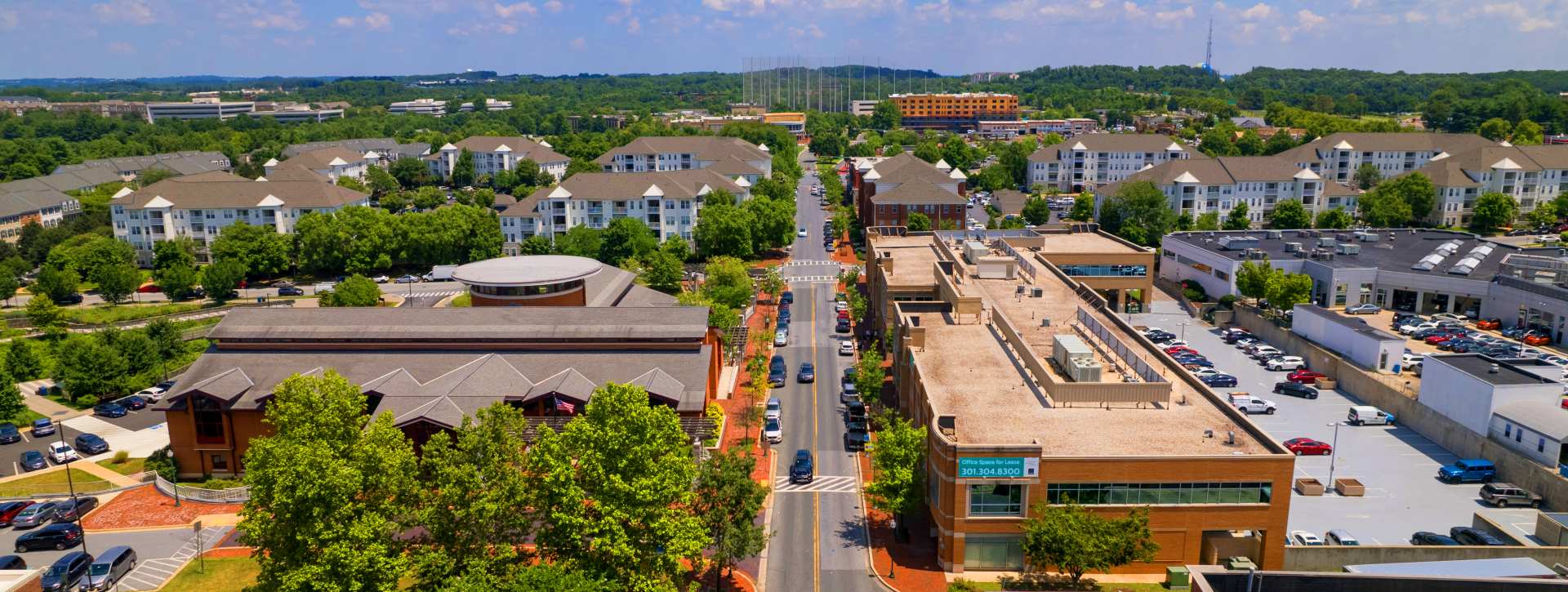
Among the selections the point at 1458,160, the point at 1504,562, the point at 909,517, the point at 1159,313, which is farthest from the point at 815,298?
the point at 1458,160

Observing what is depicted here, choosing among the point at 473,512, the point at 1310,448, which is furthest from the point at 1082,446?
the point at 473,512

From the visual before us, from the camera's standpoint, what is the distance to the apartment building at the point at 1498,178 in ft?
423

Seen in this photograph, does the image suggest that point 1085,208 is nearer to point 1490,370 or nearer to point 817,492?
point 1490,370

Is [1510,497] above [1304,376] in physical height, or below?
below

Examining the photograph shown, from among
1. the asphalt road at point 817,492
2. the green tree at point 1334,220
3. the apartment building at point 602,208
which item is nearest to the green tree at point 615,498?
the asphalt road at point 817,492

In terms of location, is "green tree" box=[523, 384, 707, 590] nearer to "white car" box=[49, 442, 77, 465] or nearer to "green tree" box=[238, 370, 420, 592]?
"green tree" box=[238, 370, 420, 592]

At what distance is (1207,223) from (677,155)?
9773 cm

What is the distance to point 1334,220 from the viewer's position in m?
120

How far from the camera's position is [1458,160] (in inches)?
5315

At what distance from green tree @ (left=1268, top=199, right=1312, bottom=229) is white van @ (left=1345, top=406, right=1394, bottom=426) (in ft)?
Answer: 219

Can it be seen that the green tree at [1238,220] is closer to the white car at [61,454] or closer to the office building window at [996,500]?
the office building window at [996,500]

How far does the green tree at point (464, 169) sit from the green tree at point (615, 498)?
559 ft

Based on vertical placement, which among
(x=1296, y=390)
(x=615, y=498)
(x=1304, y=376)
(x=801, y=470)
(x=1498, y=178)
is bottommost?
(x=801, y=470)

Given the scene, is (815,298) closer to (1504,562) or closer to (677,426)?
(677,426)
